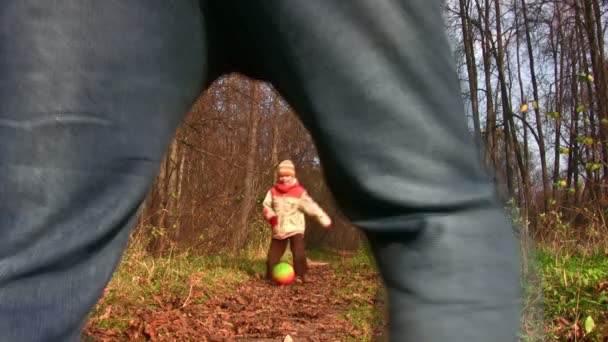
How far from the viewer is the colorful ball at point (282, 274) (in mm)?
7559

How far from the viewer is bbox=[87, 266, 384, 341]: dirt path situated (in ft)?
12.8

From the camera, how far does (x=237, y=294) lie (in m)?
6.31

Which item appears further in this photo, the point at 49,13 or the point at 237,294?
the point at 237,294

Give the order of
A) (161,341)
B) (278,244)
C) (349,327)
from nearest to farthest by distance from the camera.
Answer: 1. (161,341)
2. (349,327)
3. (278,244)

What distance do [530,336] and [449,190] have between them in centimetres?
27

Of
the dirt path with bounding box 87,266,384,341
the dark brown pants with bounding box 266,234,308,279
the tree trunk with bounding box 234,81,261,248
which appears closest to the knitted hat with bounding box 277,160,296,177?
the dark brown pants with bounding box 266,234,308,279

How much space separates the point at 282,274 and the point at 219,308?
232 cm

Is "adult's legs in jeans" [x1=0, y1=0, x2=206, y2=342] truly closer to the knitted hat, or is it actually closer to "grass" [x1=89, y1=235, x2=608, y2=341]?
"grass" [x1=89, y1=235, x2=608, y2=341]

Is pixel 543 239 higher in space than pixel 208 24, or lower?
lower

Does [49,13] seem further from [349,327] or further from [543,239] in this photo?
[543,239]

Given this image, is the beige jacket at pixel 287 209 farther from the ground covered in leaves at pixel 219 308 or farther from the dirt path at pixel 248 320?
the dirt path at pixel 248 320

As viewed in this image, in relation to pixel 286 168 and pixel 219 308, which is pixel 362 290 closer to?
pixel 286 168

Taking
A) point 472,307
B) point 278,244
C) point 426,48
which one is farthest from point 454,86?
point 278,244

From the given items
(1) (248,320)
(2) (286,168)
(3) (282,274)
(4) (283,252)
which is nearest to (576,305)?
(1) (248,320)
